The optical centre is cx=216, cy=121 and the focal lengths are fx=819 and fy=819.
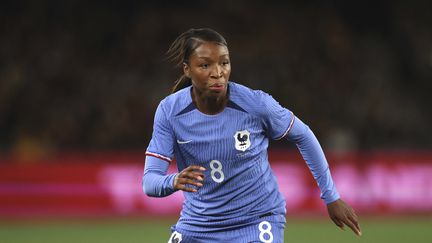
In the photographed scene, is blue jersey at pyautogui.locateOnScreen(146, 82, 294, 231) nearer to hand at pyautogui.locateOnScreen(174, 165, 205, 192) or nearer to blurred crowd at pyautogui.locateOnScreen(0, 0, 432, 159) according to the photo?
hand at pyautogui.locateOnScreen(174, 165, 205, 192)

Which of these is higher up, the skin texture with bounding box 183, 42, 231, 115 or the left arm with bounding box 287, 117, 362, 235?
the skin texture with bounding box 183, 42, 231, 115

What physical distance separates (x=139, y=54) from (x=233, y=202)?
42.2ft

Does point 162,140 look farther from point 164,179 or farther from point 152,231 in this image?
point 152,231

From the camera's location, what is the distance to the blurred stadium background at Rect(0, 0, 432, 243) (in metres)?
13.7

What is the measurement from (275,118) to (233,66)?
39.9ft

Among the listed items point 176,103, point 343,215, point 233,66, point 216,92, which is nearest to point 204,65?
point 216,92

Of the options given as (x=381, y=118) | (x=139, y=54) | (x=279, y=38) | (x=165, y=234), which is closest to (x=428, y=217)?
(x=381, y=118)

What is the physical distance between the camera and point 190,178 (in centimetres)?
448

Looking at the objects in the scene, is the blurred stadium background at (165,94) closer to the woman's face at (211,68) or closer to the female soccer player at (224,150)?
the female soccer player at (224,150)

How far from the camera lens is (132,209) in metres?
13.9

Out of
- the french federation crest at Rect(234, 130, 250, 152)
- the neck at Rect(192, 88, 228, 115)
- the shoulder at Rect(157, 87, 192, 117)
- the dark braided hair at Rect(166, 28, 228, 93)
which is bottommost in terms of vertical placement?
the french federation crest at Rect(234, 130, 250, 152)

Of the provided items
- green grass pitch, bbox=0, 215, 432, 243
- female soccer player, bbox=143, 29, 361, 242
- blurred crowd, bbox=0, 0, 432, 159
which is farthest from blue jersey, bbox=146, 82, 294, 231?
blurred crowd, bbox=0, 0, 432, 159

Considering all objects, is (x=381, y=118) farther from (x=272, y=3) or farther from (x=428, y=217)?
(x=272, y=3)

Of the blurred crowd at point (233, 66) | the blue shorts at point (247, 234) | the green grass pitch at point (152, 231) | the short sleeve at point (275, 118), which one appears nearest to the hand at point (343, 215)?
the blue shorts at point (247, 234)
